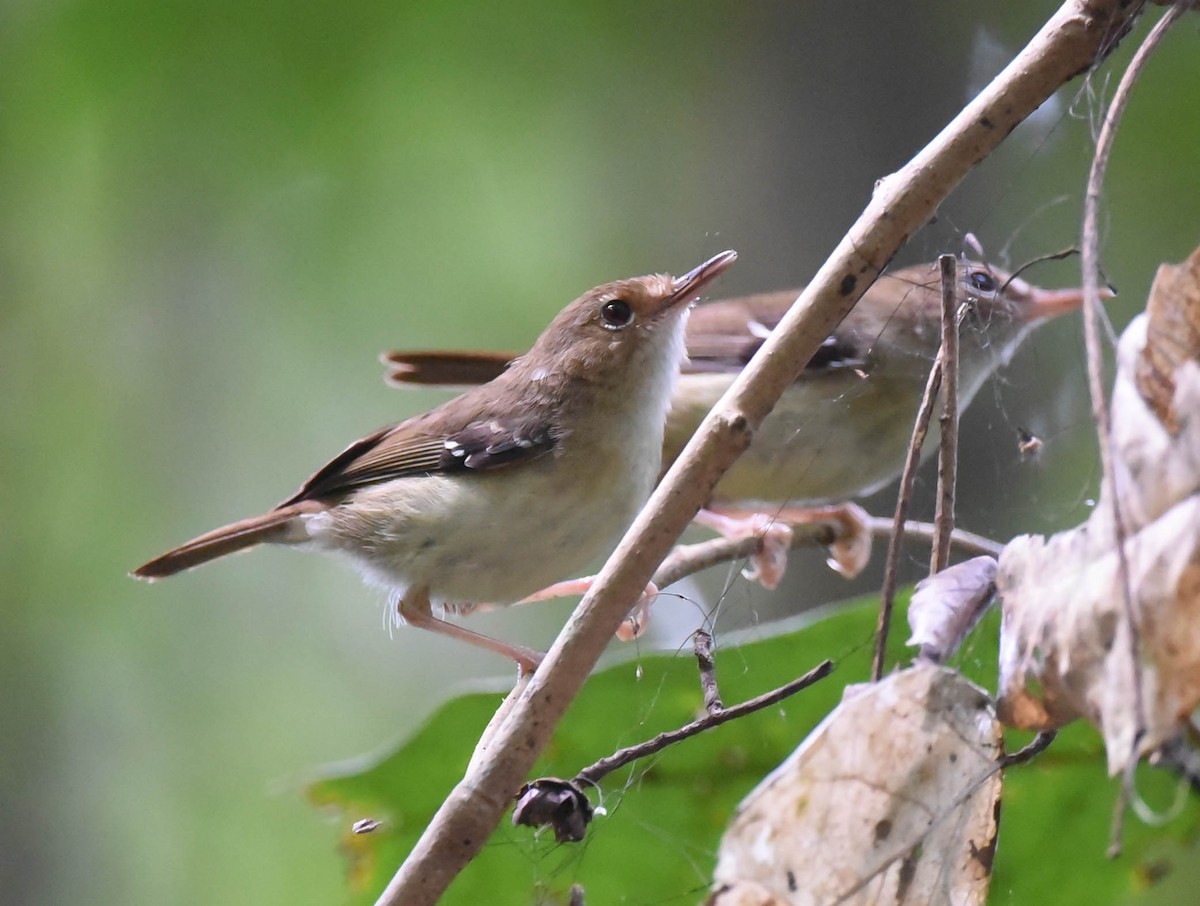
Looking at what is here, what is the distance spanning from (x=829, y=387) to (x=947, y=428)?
1299 mm

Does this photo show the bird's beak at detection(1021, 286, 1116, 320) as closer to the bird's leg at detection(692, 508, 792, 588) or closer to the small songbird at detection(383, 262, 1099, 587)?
the small songbird at detection(383, 262, 1099, 587)

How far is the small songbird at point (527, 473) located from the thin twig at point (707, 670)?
3.30ft

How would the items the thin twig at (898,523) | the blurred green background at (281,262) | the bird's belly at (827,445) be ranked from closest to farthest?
the thin twig at (898,523) < the bird's belly at (827,445) < the blurred green background at (281,262)

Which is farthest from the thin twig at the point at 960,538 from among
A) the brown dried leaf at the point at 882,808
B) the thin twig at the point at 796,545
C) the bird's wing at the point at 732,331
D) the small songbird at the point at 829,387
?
the bird's wing at the point at 732,331

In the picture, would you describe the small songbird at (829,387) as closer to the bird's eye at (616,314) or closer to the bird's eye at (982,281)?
the bird's eye at (982,281)

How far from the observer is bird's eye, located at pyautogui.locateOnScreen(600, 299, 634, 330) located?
101 inches

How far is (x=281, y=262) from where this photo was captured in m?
6.63

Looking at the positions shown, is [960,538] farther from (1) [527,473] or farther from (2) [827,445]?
(1) [527,473]

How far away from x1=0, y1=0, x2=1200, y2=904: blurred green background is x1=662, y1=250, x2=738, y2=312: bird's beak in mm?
1182

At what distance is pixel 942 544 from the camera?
1.28 meters

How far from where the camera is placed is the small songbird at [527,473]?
8.27ft

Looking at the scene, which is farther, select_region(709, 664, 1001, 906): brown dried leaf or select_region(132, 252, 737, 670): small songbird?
select_region(132, 252, 737, 670): small songbird

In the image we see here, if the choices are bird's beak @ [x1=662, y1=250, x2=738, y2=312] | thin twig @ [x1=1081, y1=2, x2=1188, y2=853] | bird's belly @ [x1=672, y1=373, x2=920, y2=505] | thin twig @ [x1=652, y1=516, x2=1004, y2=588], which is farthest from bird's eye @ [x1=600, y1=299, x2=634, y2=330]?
thin twig @ [x1=1081, y1=2, x2=1188, y2=853]

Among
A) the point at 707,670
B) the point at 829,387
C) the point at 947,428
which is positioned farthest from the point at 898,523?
the point at 829,387
